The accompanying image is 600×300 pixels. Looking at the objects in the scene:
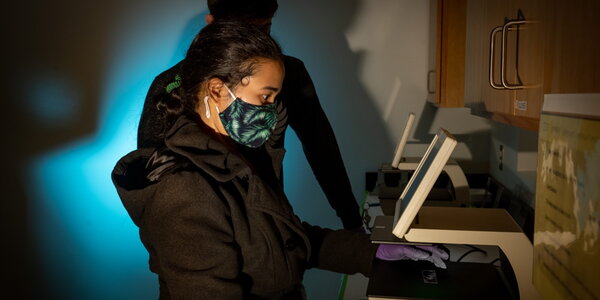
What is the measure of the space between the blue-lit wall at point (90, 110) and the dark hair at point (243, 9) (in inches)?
33.5

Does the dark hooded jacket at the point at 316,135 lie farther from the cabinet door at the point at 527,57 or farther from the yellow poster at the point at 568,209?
the yellow poster at the point at 568,209

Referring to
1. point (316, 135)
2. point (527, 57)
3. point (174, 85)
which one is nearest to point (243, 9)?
point (174, 85)

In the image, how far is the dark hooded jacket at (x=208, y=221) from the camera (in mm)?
841

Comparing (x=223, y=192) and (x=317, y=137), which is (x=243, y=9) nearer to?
(x=317, y=137)

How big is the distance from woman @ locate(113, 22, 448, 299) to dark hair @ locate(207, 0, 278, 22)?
0.53 meters

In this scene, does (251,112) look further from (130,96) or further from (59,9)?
(59,9)

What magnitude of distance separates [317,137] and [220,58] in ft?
4.00

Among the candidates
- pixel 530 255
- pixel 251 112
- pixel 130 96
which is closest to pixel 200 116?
pixel 251 112

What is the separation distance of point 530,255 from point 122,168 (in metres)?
0.81

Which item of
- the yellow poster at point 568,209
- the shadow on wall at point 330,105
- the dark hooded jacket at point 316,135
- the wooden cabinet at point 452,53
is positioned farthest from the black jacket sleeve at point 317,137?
the yellow poster at point 568,209

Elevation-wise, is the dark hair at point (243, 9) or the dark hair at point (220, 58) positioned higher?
the dark hair at point (243, 9)

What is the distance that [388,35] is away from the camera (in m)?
2.52

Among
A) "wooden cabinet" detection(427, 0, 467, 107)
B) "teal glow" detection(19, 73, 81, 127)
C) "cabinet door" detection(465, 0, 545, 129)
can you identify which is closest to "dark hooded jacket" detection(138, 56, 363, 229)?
"wooden cabinet" detection(427, 0, 467, 107)

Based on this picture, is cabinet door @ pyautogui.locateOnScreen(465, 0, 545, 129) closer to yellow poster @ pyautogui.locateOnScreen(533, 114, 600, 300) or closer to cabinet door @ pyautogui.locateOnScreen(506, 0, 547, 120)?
cabinet door @ pyautogui.locateOnScreen(506, 0, 547, 120)
